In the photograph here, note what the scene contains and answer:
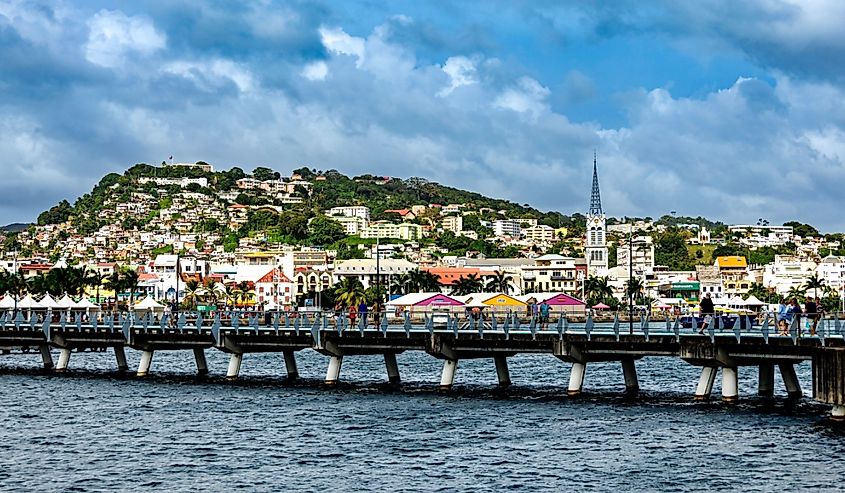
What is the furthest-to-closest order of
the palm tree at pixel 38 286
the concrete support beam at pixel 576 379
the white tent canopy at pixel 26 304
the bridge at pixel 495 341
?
the palm tree at pixel 38 286
the white tent canopy at pixel 26 304
the concrete support beam at pixel 576 379
the bridge at pixel 495 341

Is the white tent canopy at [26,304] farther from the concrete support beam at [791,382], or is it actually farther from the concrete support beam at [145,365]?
the concrete support beam at [791,382]

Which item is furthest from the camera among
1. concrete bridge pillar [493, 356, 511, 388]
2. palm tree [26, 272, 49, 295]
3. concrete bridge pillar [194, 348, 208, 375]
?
palm tree [26, 272, 49, 295]

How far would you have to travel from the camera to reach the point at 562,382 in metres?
70.7

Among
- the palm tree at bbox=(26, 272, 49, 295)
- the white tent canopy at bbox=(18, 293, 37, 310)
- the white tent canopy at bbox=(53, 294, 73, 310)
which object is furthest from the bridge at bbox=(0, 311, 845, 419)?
the palm tree at bbox=(26, 272, 49, 295)

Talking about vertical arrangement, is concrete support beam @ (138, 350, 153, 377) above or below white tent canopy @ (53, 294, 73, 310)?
below

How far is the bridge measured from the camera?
5053 centimetres

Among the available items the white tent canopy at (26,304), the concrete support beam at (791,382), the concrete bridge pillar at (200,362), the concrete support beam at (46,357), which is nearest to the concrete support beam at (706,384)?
the concrete support beam at (791,382)

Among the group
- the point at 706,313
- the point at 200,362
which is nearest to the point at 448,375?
the point at 706,313

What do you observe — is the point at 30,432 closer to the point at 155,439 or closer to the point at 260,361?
the point at 155,439

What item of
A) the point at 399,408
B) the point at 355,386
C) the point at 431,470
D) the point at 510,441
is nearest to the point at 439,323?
the point at 355,386

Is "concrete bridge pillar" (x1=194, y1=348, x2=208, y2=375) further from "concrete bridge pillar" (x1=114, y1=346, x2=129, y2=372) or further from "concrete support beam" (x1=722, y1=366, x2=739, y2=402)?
"concrete support beam" (x1=722, y1=366, x2=739, y2=402)

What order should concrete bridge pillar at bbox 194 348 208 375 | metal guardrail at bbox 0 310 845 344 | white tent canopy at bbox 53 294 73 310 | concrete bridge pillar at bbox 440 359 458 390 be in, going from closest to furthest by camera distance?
metal guardrail at bbox 0 310 845 344 → concrete bridge pillar at bbox 440 359 458 390 → concrete bridge pillar at bbox 194 348 208 375 → white tent canopy at bbox 53 294 73 310

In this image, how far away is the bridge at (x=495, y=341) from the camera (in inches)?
1989

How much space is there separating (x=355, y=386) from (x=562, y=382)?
12132mm
